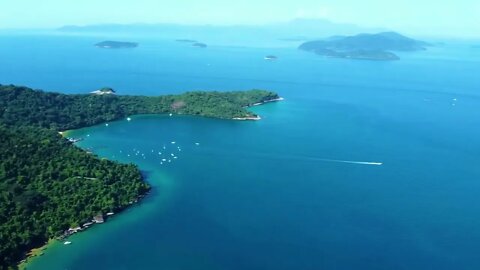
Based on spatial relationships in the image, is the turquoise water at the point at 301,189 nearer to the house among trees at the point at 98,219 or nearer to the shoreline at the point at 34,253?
the shoreline at the point at 34,253

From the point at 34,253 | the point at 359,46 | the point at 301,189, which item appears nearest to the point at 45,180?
the point at 34,253

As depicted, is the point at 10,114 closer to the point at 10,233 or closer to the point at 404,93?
the point at 10,233

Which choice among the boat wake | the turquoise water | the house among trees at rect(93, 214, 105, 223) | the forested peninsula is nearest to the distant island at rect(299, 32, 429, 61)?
the turquoise water

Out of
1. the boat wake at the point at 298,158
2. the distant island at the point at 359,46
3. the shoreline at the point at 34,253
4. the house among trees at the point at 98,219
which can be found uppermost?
the distant island at the point at 359,46

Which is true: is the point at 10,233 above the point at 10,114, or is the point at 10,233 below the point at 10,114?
below

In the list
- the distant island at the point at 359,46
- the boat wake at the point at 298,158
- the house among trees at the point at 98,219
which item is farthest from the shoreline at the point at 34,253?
the distant island at the point at 359,46

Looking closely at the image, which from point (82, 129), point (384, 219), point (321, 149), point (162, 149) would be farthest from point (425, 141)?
point (82, 129)
